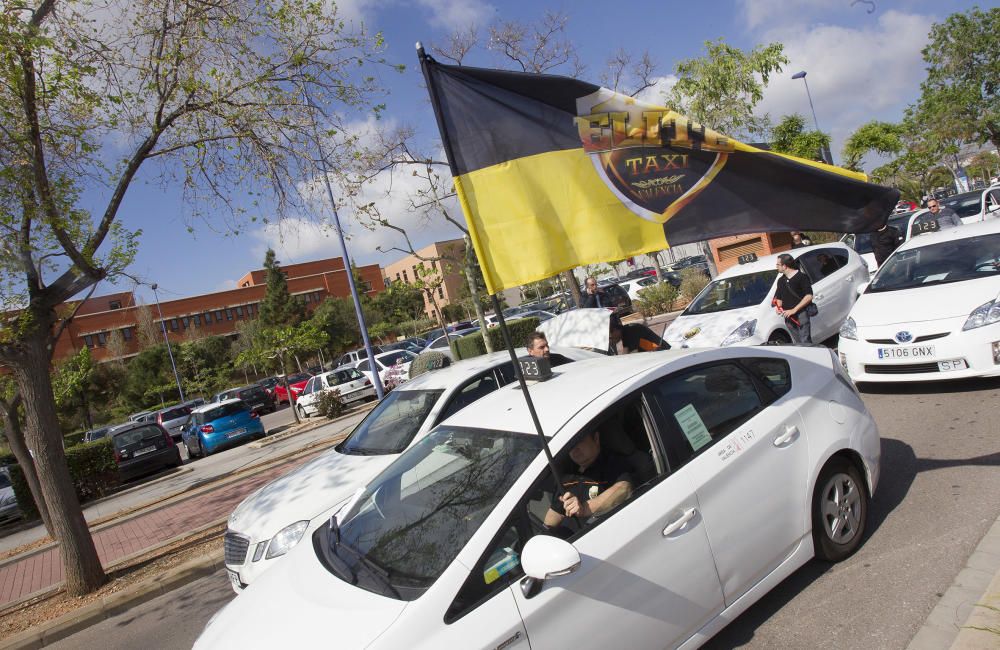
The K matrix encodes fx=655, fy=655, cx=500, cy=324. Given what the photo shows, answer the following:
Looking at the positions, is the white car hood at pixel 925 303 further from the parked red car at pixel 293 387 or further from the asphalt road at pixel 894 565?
the parked red car at pixel 293 387

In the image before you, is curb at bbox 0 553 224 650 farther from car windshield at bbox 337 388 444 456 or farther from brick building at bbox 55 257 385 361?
brick building at bbox 55 257 385 361

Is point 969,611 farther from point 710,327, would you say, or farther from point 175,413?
point 175,413

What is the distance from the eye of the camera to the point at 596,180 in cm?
374

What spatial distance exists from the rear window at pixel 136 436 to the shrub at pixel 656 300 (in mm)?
16924

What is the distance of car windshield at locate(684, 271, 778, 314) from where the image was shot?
9914mm

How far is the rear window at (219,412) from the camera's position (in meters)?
20.5

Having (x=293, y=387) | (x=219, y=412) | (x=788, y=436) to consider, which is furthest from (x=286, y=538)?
(x=293, y=387)

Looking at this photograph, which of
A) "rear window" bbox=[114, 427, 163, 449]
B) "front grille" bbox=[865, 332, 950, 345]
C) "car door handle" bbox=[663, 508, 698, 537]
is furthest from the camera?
"rear window" bbox=[114, 427, 163, 449]

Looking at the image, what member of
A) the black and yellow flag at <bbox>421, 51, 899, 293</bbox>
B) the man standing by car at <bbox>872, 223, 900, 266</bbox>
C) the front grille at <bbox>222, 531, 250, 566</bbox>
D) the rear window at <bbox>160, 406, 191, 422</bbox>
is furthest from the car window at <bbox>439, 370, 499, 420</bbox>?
the rear window at <bbox>160, 406, 191, 422</bbox>

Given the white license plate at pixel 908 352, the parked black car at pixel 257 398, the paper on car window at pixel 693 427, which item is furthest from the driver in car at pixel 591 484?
the parked black car at pixel 257 398

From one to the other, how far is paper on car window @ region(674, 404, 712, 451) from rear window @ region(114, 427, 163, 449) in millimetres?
18881

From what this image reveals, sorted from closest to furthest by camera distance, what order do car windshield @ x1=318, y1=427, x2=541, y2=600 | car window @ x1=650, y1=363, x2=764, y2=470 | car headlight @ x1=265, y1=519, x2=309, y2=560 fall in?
car windshield @ x1=318, y1=427, x2=541, y2=600
car window @ x1=650, y1=363, x2=764, y2=470
car headlight @ x1=265, y1=519, x2=309, y2=560

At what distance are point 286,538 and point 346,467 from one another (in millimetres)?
911

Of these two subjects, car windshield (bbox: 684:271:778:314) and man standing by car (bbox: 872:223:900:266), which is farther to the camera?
man standing by car (bbox: 872:223:900:266)
